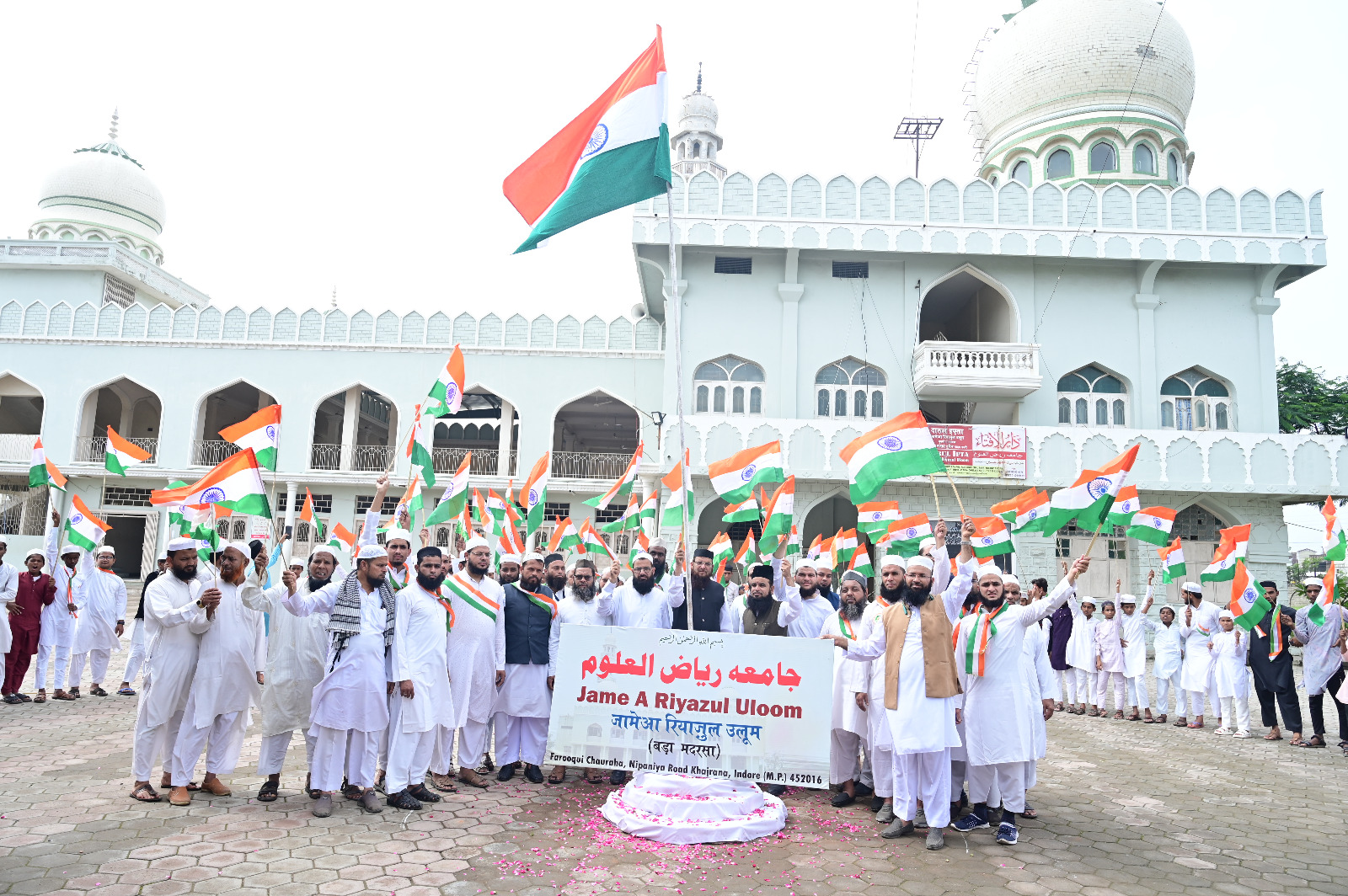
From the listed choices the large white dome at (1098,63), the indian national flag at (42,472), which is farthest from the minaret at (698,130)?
the indian national flag at (42,472)

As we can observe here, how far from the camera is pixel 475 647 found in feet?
18.2

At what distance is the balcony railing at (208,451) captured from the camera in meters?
19.3

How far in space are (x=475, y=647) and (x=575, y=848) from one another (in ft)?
5.55

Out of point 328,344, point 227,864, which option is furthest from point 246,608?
point 328,344

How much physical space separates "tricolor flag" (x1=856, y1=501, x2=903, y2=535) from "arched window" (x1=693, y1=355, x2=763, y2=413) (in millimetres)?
8167

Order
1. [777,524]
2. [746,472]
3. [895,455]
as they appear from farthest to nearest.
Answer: [746,472], [777,524], [895,455]

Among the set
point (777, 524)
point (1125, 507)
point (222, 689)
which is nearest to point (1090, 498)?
point (777, 524)

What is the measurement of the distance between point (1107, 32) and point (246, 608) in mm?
22101

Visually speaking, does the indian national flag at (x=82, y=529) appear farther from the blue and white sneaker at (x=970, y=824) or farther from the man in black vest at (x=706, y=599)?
the blue and white sneaker at (x=970, y=824)

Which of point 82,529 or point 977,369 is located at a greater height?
point 977,369

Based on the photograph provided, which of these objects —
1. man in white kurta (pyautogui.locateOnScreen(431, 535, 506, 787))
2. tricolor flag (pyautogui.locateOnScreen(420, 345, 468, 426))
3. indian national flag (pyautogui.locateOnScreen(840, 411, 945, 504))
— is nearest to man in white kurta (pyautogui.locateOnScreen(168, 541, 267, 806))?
man in white kurta (pyautogui.locateOnScreen(431, 535, 506, 787))

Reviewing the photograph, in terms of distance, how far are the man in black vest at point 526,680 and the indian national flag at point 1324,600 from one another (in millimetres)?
6929

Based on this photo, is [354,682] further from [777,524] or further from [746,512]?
[746,512]

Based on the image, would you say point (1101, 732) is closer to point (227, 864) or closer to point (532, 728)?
point (532, 728)
